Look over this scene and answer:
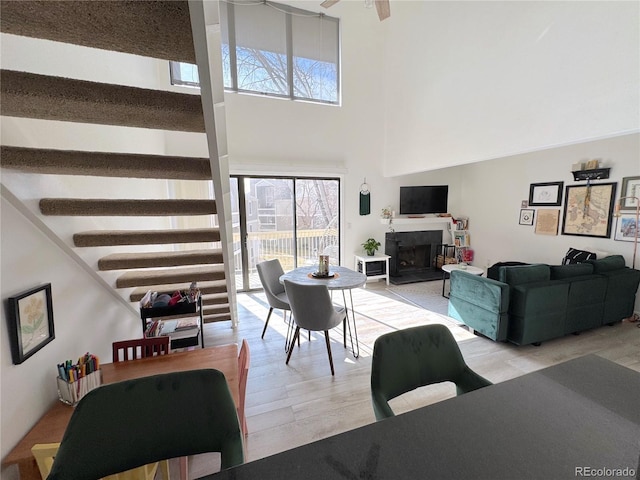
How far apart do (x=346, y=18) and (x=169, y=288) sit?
5.21 meters

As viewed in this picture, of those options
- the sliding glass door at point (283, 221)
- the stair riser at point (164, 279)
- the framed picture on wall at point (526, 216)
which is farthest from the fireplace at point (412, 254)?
the stair riser at point (164, 279)

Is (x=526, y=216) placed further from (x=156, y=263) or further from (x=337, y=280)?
(x=156, y=263)

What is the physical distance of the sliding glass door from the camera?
4586 millimetres

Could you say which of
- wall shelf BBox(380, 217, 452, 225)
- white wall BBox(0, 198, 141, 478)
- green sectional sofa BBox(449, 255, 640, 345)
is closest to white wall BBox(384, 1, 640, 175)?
wall shelf BBox(380, 217, 452, 225)

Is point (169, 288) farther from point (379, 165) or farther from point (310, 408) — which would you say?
point (379, 165)

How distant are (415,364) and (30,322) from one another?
1.85 meters

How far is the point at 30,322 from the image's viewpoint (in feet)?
4.20

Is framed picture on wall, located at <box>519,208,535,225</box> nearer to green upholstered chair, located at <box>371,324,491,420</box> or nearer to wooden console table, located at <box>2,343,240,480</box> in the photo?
green upholstered chair, located at <box>371,324,491,420</box>

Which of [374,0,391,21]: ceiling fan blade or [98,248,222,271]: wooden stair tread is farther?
[374,0,391,21]: ceiling fan blade

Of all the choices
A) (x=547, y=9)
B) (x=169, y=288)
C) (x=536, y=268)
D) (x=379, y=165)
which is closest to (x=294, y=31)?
(x=379, y=165)

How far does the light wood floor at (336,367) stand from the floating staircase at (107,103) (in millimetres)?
1423

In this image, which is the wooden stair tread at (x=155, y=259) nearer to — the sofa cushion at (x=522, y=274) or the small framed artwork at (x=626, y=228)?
the sofa cushion at (x=522, y=274)

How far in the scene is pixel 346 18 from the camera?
4664 mm

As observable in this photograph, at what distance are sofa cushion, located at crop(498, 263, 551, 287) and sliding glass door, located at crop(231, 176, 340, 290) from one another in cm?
293
